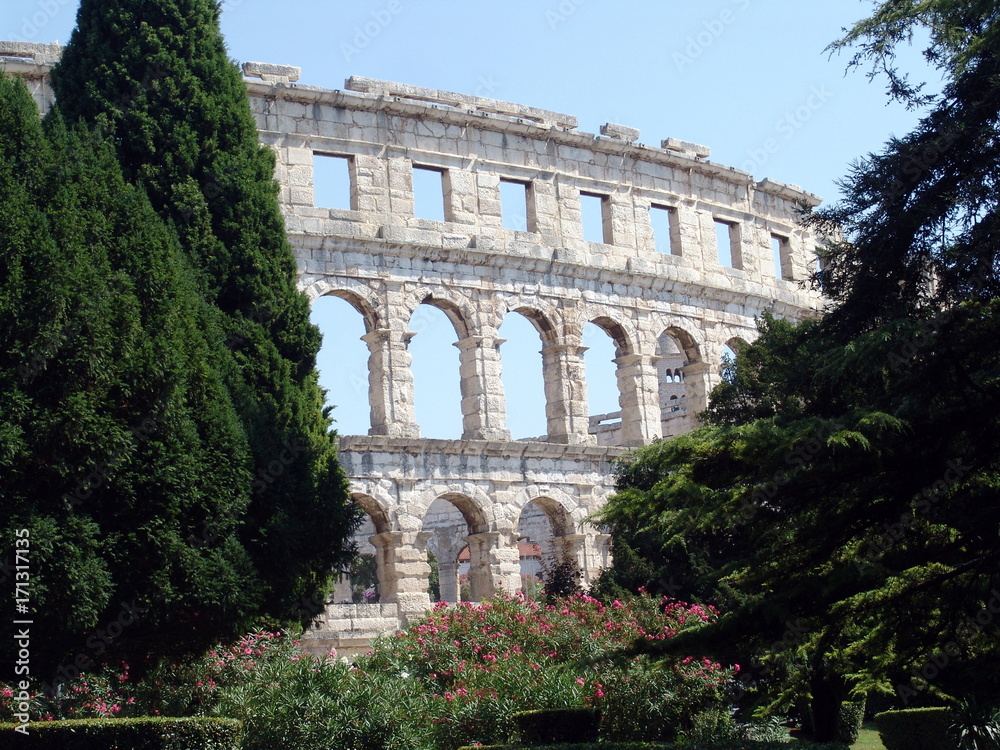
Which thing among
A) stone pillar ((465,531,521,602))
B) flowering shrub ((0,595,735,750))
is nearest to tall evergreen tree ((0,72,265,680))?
flowering shrub ((0,595,735,750))

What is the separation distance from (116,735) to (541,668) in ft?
16.1

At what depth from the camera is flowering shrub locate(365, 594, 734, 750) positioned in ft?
47.9

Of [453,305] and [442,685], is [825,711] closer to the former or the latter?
[442,685]

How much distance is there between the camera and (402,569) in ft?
78.6

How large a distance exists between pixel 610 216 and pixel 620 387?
3.58 metres

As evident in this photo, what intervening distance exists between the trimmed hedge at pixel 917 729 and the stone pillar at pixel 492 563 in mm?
9408

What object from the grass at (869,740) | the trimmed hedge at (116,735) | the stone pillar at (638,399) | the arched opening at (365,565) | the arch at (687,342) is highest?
the arch at (687,342)

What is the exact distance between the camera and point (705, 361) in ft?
94.2

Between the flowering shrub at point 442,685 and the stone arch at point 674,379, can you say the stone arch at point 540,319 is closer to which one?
the stone arch at point 674,379

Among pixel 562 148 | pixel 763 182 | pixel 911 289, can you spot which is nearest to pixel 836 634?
pixel 911 289

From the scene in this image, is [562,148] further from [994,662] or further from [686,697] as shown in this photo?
[994,662]

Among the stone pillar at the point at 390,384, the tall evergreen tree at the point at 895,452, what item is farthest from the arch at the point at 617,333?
the tall evergreen tree at the point at 895,452

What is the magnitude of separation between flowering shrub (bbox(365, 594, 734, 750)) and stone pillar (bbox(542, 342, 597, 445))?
758cm

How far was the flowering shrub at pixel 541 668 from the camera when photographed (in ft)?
47.9
